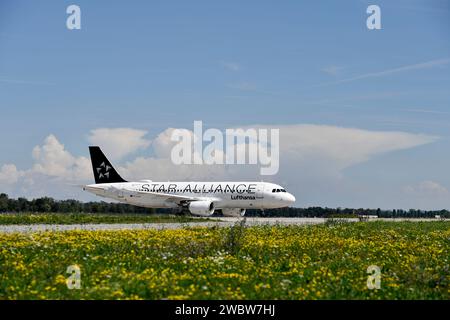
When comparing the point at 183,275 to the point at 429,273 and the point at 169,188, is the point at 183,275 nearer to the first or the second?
the point at 429,273

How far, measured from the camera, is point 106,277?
1344 centimetres

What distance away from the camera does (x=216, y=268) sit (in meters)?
15.0

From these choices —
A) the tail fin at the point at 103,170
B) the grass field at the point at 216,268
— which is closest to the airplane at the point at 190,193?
the tail fin at the point at 103,170

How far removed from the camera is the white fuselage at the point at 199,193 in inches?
2152

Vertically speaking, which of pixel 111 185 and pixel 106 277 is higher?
pixel 111 185

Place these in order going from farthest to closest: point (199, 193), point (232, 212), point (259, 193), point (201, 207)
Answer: point (232, 212)
point (199, 193)
point (259, 193)
point (201, 207)

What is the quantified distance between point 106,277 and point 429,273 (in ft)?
25.6

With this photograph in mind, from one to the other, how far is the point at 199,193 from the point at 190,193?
116cm

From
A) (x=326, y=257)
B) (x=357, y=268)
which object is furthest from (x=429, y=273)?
(x=326, y=257)

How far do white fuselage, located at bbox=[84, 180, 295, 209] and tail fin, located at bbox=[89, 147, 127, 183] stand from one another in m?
1.42

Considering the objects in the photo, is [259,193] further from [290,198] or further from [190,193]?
[190,193]

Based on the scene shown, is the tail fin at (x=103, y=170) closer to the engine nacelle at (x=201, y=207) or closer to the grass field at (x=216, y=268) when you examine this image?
the engine nacelle at (x=201, y=207)

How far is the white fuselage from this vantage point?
54656 millimetres

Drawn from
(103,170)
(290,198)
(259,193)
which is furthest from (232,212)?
(103,170)
